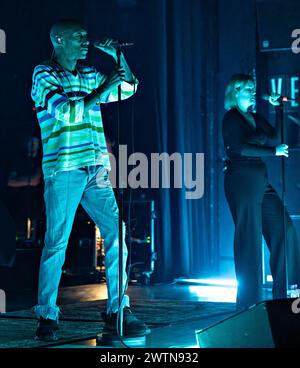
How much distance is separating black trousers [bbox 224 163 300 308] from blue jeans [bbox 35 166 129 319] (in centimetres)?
107

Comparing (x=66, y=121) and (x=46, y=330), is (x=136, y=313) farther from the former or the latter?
(x=66, y=121)

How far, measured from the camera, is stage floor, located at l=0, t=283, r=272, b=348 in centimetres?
312

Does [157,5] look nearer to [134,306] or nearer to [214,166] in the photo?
[214,166]

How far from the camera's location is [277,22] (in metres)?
5.92

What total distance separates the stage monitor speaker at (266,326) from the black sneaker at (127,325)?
85 cm

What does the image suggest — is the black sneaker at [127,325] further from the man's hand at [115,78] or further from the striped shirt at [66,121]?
the man's hand at [115,78]

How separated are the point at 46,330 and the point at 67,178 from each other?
74cm

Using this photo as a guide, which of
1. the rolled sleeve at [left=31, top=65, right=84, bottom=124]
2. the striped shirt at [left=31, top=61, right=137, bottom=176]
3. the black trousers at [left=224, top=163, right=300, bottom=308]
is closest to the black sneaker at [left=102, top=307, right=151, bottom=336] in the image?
the striped shirt at [left=31, top=61, right=137, bottom=176]

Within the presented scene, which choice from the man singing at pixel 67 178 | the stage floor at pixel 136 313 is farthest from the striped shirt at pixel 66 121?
the stage floor at pixel 136 313

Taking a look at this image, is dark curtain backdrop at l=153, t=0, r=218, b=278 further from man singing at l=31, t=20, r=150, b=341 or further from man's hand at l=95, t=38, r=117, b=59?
man's hand at l=95, t=38, r=117, b=59

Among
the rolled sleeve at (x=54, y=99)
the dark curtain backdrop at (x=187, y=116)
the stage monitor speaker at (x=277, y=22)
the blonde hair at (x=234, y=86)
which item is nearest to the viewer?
the rolled sleeve at (x=54, y=99)

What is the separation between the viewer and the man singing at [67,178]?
310 centimetres

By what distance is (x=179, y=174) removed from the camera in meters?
6.87
